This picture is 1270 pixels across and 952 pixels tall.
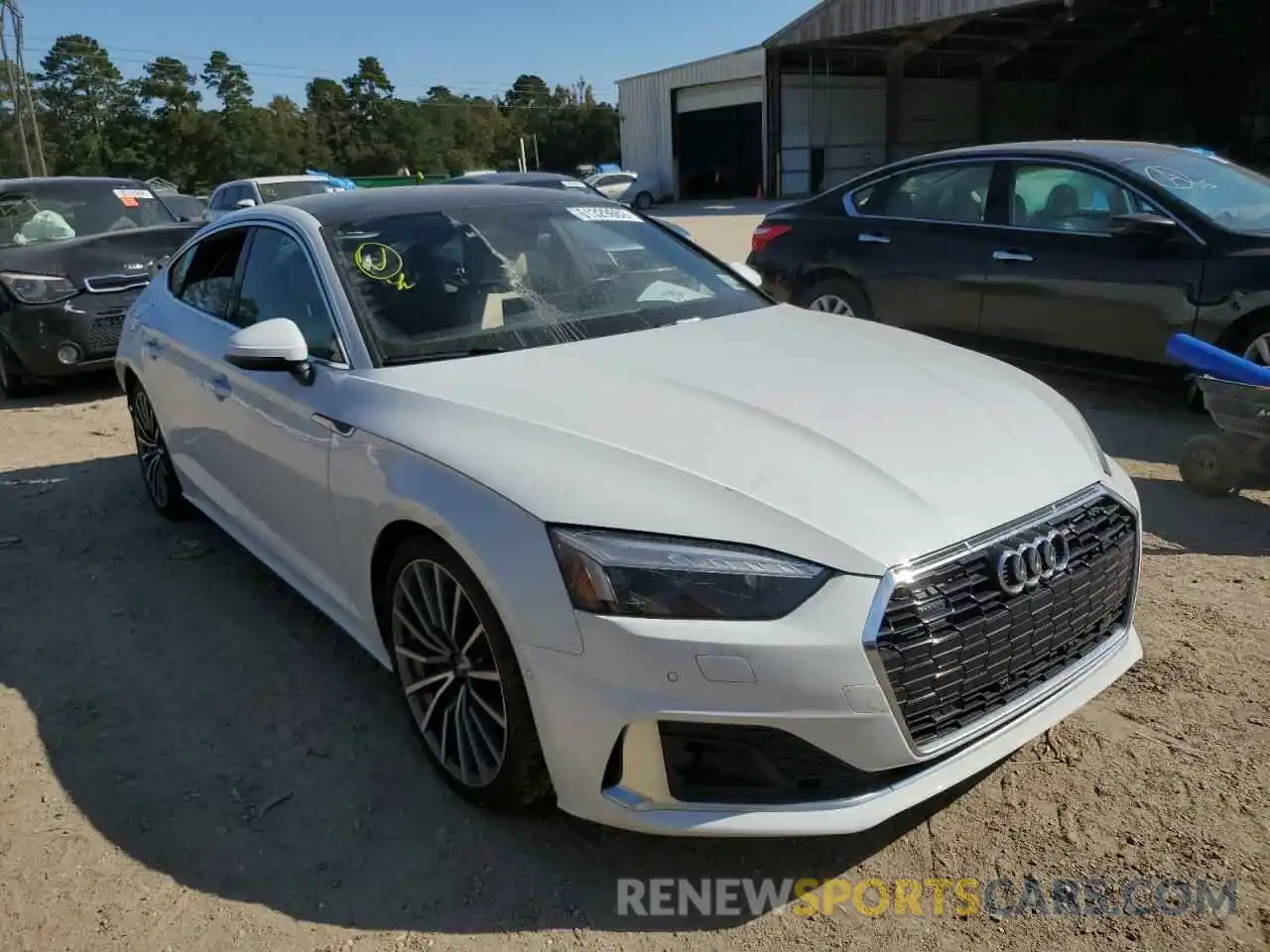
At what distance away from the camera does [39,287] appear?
319 inches

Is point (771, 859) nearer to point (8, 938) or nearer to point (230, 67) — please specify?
point (8, 938)

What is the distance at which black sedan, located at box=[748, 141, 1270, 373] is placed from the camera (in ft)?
18.2

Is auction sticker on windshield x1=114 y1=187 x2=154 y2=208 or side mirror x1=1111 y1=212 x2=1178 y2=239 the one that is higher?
auction sticker on windshield x1=114 y1=187 x2=154 y2=208

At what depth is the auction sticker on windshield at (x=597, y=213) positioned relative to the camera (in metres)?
3.98

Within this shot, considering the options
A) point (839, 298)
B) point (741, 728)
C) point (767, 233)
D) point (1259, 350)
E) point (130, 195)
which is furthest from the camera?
point (130, 195)

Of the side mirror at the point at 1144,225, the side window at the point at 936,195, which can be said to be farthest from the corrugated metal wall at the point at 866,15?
the side mirror at the point at 1144,225

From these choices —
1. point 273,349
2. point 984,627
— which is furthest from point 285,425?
point 984,627

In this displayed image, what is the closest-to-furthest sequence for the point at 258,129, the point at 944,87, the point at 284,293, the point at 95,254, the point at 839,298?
the point at 284,293, the point at 839,298, the point at 95,254, the point at 944,87, the point at 258,129

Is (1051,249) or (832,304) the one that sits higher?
(1051,249)

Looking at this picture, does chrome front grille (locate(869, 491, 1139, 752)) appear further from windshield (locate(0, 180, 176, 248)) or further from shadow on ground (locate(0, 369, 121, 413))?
windshield (locate(0, 180, 176, 248))

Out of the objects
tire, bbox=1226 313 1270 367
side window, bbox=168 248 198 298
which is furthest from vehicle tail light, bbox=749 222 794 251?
side window, bbox=168 248 198 298

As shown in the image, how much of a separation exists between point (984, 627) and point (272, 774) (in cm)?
211

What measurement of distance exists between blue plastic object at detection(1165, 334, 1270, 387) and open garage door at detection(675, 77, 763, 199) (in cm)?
3790

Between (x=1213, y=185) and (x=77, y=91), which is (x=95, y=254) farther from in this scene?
(x=77, y=91)
